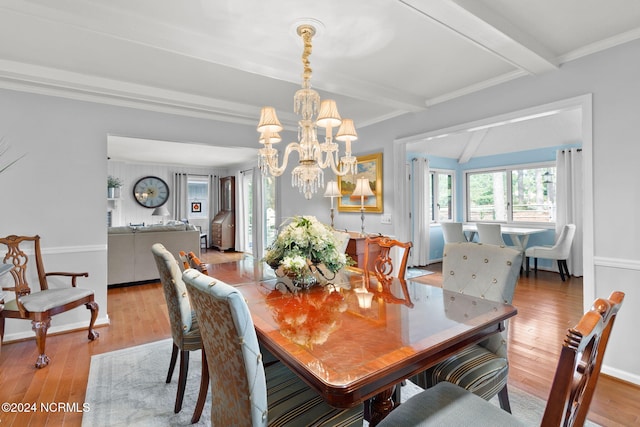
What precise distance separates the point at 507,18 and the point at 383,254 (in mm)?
1685

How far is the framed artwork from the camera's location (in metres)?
4.25

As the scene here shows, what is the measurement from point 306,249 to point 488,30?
1704 millimetres

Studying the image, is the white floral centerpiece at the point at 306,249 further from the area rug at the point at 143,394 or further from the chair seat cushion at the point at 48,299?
the chair seat cushion at the point at 48,299

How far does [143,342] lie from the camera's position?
2.91 metres

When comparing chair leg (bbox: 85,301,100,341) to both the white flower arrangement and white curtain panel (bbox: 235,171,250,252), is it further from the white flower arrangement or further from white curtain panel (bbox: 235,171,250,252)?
white curtain panel (bbox: 235,171,250,252)

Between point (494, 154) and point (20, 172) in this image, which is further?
point (494, 154)

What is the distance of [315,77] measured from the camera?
2.69m

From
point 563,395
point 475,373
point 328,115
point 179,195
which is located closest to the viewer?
point 563,395

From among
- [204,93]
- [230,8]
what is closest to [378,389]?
[230,8]

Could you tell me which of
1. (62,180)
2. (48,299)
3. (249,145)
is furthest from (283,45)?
(48,299)

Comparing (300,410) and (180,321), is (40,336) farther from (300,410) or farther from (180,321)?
(300,410)

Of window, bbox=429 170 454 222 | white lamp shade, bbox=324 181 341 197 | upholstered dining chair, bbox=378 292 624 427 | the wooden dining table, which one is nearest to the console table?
white lamp shade, bbox=324 181 341 197

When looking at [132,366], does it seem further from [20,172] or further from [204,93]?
[204,93]

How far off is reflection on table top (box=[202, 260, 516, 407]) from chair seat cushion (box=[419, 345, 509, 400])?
0.26m
